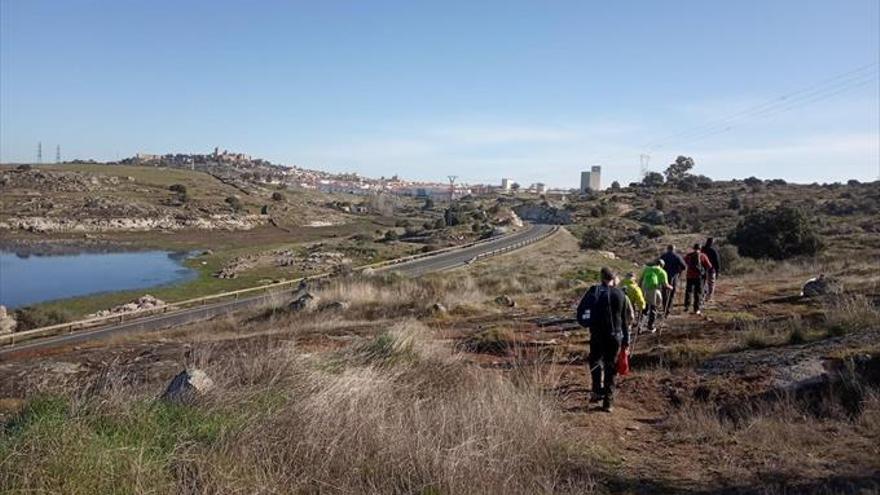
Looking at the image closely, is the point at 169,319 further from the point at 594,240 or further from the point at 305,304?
the point at 594,240

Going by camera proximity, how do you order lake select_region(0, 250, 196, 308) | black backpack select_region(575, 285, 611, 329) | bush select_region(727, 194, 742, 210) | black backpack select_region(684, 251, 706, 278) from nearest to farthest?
1. black backpack select_region(575, 285, 611, 329)
2. black backpack select_region(684, 251, 706, 278)
3. lake select_region(0, 250, 196, 308)
4. bush select_region(727, 194, 742, 210)

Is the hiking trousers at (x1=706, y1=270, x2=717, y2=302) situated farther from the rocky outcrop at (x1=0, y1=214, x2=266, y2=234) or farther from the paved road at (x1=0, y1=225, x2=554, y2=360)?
the rocky outcrop at (x1=0, y1=214, x2=266, y2=234)

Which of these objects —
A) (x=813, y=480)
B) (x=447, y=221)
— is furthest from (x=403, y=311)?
(x=447, y=221)

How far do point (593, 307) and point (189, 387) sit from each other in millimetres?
5412

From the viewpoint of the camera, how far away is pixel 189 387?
649 cm

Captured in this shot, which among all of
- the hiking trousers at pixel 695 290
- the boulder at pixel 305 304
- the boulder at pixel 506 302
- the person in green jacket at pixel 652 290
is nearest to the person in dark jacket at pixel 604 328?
the person in green jacket at pixel 652 290

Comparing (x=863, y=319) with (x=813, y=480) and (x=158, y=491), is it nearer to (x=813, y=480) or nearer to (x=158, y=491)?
(x=813, y=480)

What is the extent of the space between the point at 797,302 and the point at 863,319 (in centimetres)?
643

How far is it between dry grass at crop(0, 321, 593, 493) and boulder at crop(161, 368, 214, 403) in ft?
0.45

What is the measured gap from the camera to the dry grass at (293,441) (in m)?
4.73

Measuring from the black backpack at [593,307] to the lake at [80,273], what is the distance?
148 feet

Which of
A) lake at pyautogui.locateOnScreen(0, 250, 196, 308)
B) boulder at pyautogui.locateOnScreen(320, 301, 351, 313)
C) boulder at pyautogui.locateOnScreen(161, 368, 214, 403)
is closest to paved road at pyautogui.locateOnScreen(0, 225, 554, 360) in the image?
boulder at pyautogui.locateOnScreen(320, 301, 351, 313)

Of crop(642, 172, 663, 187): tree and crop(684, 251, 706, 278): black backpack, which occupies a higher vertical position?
crop(642, 172, 663, 187): tree

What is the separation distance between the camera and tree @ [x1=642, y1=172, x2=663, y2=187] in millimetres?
127537
